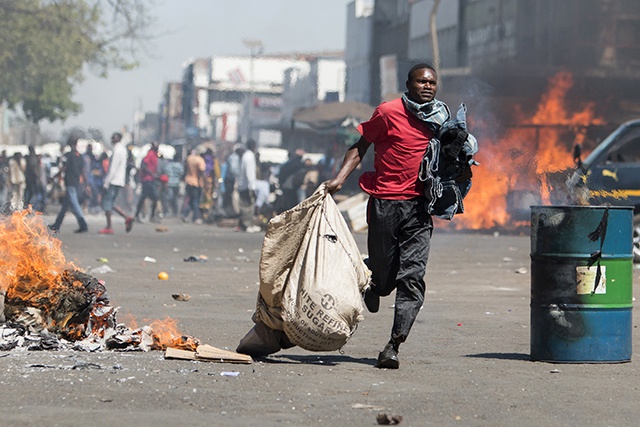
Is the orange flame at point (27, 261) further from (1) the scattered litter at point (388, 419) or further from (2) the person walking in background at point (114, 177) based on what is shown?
(2) the person walking in background at point (114, 177)

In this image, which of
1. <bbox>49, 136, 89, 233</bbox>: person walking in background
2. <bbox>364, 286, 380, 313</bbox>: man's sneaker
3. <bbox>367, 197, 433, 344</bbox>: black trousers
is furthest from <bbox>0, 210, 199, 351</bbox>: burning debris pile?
<bbox>49, 136, 89, 233</bbox>: person walking in background

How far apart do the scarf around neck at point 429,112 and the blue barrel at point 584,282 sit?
79 cm

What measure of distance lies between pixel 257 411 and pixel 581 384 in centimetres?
191

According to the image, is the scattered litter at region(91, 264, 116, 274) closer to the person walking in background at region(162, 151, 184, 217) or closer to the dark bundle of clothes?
the dark bundle of clothes

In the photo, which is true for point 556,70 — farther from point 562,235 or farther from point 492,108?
point 562,235

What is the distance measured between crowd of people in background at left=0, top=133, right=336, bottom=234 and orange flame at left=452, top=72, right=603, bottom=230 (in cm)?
416

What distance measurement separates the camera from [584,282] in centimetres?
683

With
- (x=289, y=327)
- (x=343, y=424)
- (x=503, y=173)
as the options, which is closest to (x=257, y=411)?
(x=343, y=424)

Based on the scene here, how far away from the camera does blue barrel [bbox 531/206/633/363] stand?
6820 millimetres

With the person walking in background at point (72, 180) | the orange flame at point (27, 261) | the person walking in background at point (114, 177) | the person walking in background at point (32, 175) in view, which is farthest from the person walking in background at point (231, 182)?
the orange flame at point (27, 261)

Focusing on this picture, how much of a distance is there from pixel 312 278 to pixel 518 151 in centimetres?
1690

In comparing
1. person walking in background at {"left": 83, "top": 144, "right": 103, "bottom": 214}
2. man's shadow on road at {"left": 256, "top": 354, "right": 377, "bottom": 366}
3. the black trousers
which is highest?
the black trousers

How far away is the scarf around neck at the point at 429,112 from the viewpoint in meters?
6.67

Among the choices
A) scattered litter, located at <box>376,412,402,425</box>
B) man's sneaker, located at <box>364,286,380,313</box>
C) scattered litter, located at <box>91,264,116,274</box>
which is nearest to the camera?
scattered litter, located at <box>376,412,402,425</box>
